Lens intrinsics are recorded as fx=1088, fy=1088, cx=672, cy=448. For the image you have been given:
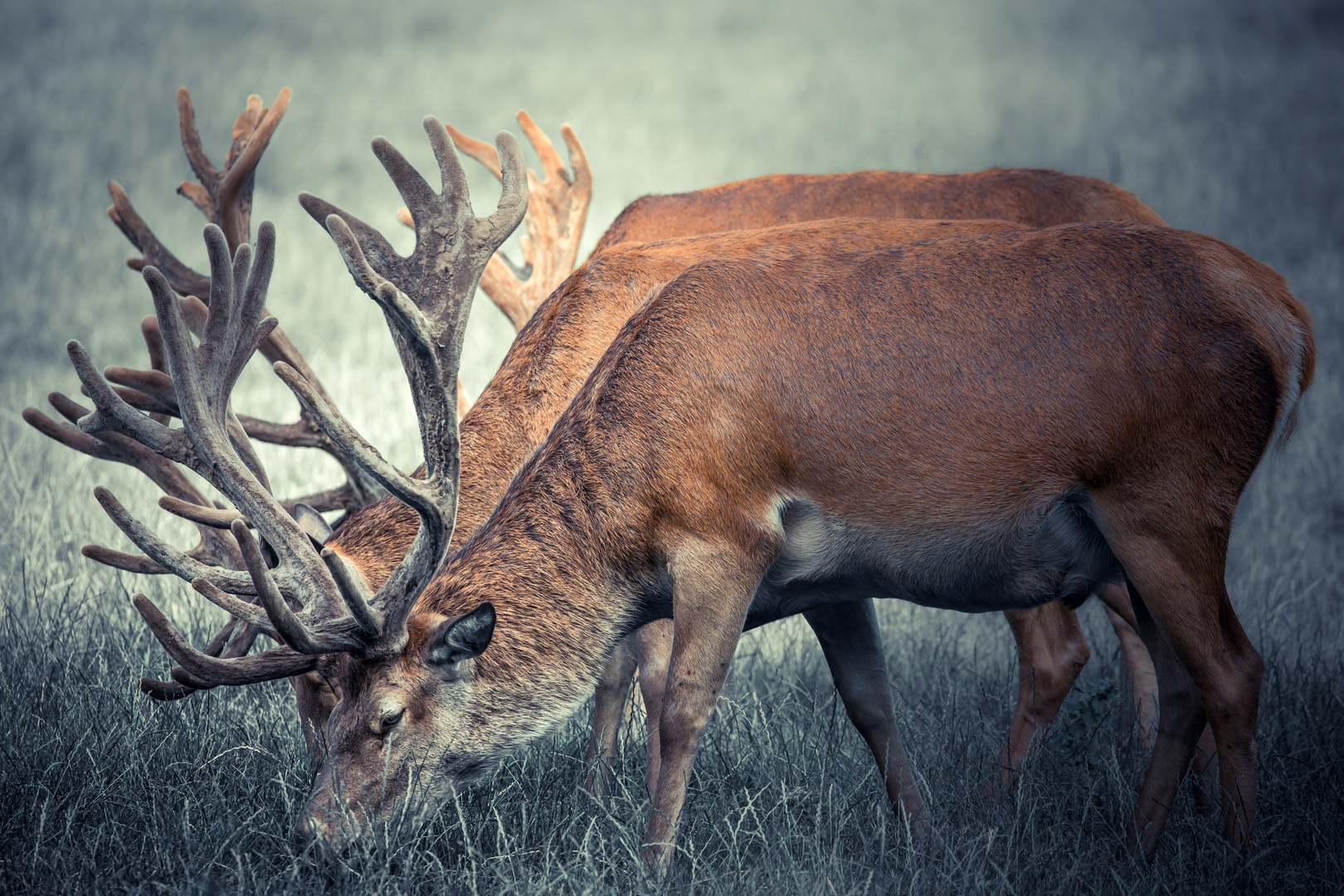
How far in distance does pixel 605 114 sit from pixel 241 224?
10367 mm

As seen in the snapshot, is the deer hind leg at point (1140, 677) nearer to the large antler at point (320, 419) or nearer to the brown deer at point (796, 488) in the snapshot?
the brown deer at point (796, 488)

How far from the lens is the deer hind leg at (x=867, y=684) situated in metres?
3.61

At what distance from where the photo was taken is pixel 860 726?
146 inches

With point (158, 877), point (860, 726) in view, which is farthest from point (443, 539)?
point (860, 726)

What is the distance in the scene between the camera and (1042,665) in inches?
168

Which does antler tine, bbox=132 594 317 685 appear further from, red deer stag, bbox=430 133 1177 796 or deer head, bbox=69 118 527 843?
red deer stag, bbox=430 133 1177 796

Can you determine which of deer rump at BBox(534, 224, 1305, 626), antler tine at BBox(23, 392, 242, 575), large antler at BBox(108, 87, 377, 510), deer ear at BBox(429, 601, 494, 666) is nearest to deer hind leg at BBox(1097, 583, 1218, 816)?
deer rump at BBox(534, 224, 1305, 626)

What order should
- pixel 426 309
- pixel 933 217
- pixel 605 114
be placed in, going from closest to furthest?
pixel 426 309
pixel 933 217
pixel 605 114

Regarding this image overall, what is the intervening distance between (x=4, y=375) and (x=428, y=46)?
9.04 metres

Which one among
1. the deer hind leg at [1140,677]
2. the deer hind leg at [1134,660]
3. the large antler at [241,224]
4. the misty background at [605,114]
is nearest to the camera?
the deer hind leg at [1140,677]

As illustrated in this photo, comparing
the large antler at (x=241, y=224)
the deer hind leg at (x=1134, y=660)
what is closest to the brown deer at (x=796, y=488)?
the deer hind leg at (x=1134, y=660)

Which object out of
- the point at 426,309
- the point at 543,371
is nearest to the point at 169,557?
the point at 426,309

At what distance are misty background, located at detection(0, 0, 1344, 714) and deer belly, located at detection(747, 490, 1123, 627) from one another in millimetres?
5385

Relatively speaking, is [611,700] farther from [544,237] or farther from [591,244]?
[591,244]
